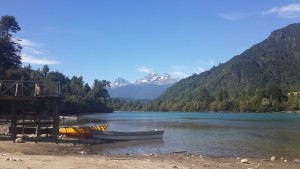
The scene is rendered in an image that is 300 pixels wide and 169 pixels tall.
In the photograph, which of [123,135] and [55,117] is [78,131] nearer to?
[123,135]

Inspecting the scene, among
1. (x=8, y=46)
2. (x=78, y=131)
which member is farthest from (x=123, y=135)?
(x=8, y=46)

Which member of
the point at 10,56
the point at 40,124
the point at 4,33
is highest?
the point at 4,33

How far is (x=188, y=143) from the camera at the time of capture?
153ft

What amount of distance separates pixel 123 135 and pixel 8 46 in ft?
195

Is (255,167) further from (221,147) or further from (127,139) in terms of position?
(127,139)

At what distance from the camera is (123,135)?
48594 mm

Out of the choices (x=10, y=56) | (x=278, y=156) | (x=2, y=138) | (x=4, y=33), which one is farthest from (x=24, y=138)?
(x=4, y=33)

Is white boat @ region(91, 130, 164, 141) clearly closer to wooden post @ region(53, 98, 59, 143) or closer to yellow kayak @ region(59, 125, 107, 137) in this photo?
yellow kayak @ region(59, 125, 107, 137)

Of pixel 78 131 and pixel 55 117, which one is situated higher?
pixel 55 117

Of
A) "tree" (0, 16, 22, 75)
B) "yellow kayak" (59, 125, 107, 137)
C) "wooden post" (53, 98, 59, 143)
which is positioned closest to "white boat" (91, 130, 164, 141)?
"yellow kayak" (59, 125, 107, 137)

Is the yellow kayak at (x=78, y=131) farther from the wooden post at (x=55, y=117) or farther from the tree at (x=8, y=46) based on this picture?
the tree at (x=8, y=46)

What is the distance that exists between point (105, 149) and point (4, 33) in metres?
78.7

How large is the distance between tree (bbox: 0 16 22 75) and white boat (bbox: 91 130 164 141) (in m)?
54.4

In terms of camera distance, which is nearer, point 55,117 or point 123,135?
point 55,117
